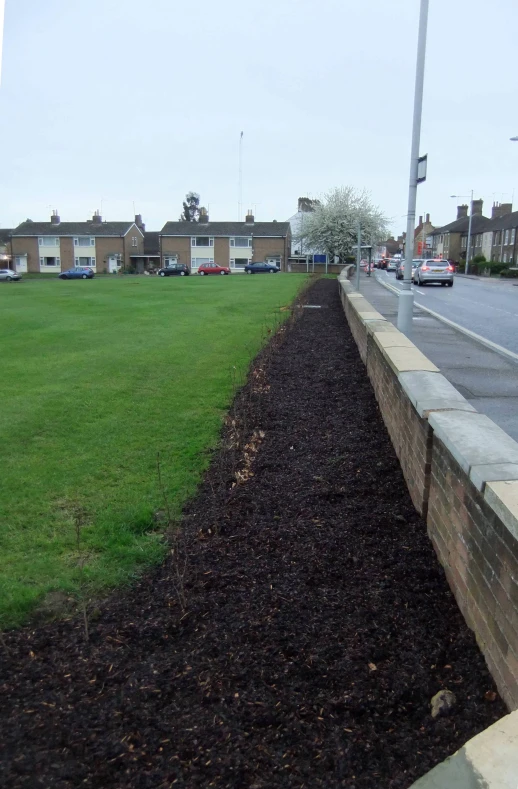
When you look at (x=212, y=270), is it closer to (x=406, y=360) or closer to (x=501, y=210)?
(x=501, y=210)

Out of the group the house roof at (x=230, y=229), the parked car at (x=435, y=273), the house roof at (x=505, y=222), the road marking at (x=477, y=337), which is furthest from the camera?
the house roof at (x=230, y=229)

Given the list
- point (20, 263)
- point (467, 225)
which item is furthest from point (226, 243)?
point (467, 225)

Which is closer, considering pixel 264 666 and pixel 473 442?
pixel 264 666

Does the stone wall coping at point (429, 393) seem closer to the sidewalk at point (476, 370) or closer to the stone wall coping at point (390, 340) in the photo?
the sidewalk at point (476, 370)

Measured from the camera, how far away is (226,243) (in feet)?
267

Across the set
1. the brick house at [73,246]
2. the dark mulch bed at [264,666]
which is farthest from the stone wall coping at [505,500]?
the brick house at [73,246]

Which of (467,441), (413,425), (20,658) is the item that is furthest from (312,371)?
(20,658)

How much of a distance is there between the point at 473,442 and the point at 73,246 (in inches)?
3379

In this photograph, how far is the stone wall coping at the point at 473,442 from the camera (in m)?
2.97

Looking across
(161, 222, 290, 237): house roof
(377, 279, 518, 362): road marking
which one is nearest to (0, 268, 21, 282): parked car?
(161, 222, 290, 237): house roof

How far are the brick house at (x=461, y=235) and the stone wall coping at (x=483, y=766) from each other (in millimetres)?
91429

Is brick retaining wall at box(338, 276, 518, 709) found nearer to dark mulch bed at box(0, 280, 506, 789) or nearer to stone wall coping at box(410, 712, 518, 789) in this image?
dark mulch bed at box(0, 280, 506, 789)

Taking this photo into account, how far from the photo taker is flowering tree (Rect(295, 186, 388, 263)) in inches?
2581

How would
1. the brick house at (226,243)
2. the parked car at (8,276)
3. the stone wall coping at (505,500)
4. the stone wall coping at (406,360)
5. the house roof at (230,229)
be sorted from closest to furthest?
the stone wall coping at (505,500), the stone wall coping at (406,360), the parked car at (8,276), the brick house at (226,243), the house roof at (230,229)
